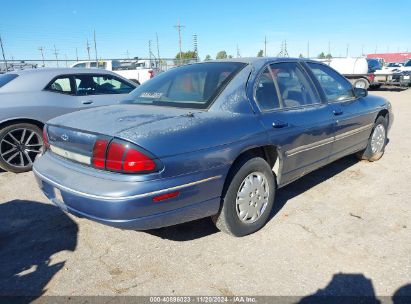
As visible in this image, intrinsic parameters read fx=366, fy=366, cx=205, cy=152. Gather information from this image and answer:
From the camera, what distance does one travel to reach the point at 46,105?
5441 mm

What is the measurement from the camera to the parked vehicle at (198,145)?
2.51 metres

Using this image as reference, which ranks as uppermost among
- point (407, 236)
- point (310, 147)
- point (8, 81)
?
point (8, 81)

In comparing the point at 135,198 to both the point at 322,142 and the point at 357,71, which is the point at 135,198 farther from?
the point at 357,71

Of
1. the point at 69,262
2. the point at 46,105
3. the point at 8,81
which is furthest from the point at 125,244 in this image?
the point at 8,81

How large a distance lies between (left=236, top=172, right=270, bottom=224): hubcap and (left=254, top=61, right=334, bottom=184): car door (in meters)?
0.30

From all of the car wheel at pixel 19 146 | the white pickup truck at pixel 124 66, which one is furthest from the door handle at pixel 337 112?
the white pickup truck at pixel 124 66

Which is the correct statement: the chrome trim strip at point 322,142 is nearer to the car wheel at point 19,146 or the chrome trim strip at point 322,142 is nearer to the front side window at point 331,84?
the front side window at point 331,84

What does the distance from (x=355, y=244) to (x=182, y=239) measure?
4.90 feet

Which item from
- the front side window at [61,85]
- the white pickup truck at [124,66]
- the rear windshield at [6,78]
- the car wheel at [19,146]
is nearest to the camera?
the car wheel at [19,146]

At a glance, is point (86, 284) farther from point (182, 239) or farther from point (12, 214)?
point (12, 214)

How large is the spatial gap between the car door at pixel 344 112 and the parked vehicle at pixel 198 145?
0.11 ft

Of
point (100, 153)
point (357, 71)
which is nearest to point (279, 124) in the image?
point (100, 153)

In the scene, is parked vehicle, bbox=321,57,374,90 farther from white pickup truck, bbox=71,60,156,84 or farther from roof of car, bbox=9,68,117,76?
roof of car, bbox=9,68,117,76

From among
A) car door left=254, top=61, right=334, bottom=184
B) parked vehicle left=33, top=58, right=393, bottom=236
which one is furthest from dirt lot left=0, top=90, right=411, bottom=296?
car door left=254, top=61, right=334, bottom=184
